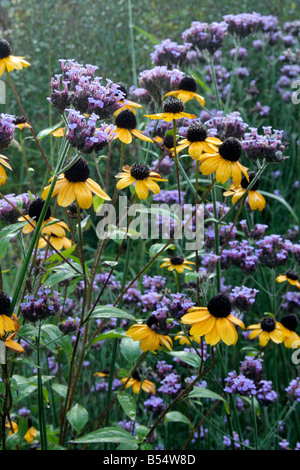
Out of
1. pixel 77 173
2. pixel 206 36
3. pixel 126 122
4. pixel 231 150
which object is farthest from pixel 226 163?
pixel 206 36

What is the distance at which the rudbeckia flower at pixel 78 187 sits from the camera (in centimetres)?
159

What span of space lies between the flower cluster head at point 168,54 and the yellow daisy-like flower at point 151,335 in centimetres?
143

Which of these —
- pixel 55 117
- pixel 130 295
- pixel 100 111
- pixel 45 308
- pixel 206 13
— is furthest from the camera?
pixel 206 13

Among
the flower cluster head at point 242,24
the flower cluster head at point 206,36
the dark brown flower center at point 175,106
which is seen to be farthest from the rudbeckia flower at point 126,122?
the flower cluster head at point 242,24

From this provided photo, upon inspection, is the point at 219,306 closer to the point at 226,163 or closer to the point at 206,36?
the point at 226,163

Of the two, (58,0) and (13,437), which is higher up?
(58,0)

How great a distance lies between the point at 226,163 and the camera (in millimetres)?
1851

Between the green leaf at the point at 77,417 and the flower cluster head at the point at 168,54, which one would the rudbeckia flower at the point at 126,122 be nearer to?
the flower cluster head at the point at 168,54

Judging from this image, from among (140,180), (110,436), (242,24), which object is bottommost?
(110,436)

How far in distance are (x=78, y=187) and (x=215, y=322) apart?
65 centimetres

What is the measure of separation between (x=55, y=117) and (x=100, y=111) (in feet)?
12.4

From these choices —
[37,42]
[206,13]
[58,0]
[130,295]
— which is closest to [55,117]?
[37,42]
